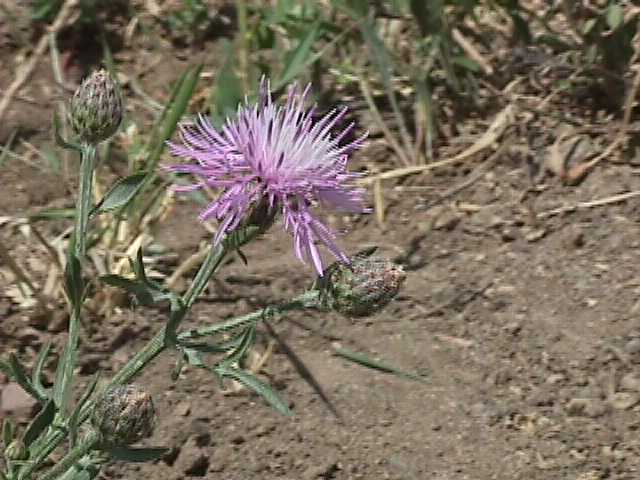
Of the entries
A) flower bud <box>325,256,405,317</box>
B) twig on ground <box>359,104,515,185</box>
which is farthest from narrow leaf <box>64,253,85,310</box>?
twig on ground <box>359,104,515,185</box>

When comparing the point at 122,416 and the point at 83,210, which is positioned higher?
the point at 83,210

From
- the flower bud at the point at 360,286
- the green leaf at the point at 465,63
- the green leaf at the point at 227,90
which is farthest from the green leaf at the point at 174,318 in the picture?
the green leaf at the point at 465,63

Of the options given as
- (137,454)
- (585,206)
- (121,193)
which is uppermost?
(121,193)

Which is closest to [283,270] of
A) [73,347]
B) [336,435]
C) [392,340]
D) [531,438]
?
[392,340]

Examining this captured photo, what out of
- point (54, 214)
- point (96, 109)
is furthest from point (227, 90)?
point (96, 109)

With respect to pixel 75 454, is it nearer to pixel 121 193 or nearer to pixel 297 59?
pixel 121 193

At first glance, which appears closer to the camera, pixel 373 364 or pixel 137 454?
pixel 137 454

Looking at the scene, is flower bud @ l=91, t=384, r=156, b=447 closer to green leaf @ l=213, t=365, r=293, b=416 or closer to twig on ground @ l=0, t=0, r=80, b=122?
green leaf @ l=213, t=365, r=293, b=416
